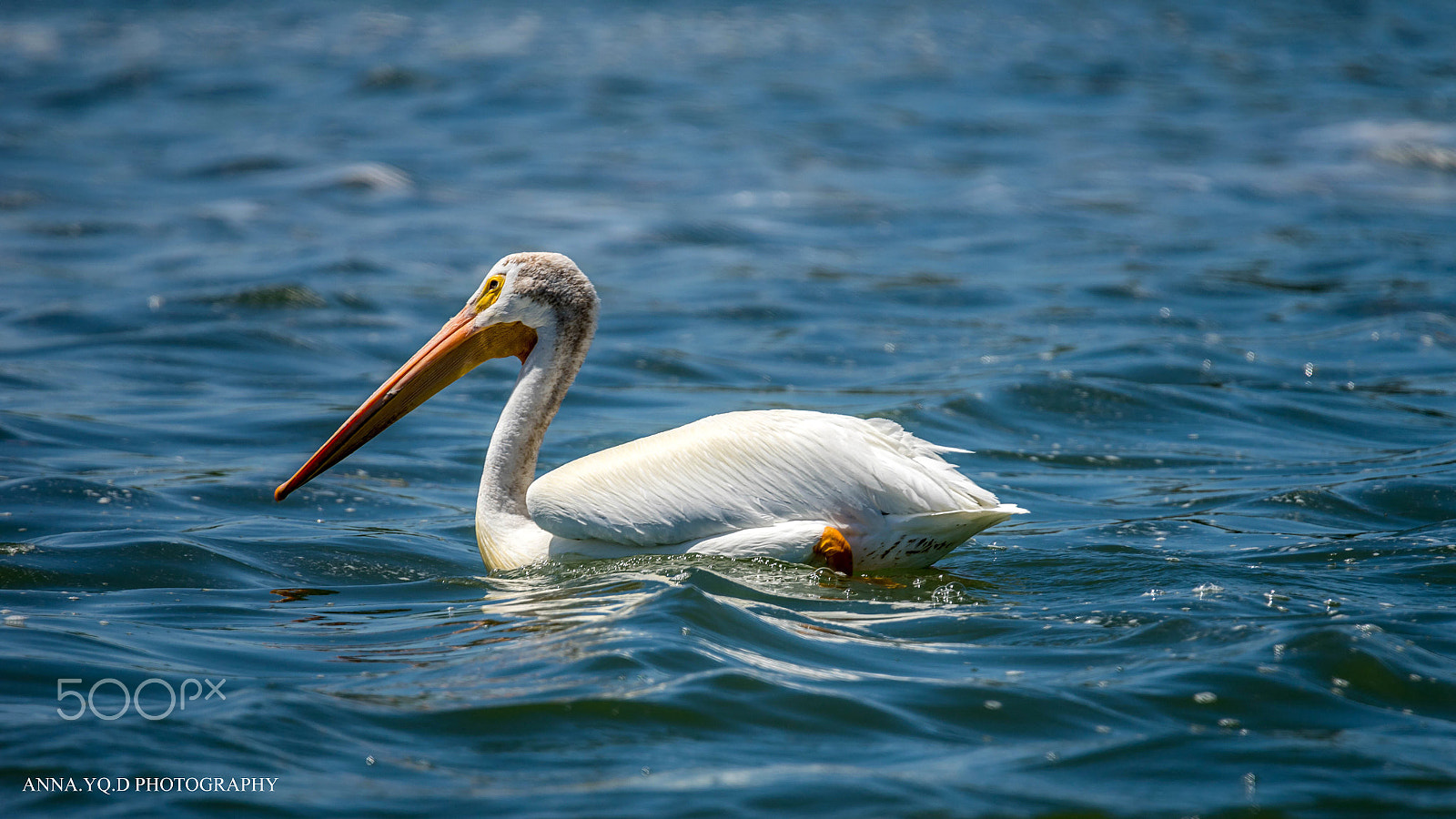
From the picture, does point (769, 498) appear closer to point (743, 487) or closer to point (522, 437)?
point (743, 487)

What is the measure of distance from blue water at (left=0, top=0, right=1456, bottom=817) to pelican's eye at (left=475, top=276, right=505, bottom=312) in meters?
0.84

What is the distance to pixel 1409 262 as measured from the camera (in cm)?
952

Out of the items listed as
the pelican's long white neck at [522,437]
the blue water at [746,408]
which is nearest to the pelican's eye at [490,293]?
the pelican's long white neck at [522,437]

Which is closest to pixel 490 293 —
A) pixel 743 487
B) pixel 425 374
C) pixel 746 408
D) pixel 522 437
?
pixel 425 374

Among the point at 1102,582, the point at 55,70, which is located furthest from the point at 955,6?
the point at 1102,582

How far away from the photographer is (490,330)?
439 cm

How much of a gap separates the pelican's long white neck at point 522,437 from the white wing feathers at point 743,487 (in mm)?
329

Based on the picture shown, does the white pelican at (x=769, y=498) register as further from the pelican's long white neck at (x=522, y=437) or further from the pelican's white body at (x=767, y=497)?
the pelican's long white neck at (x=522, y=437)

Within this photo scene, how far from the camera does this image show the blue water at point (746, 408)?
9.27ft

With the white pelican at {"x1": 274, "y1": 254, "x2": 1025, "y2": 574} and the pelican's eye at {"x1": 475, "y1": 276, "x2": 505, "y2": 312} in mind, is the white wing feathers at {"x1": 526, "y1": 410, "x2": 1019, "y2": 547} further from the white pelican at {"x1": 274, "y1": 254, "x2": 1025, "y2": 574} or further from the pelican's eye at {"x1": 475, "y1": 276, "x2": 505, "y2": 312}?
the pelican's eye at {"x1": 475, "y1": 276, "x2": 505, "y2": 312}

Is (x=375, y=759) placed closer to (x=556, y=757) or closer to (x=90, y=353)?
(x=556, y=757)

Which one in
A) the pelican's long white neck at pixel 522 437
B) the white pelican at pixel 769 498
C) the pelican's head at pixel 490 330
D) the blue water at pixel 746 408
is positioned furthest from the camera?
the pelican's head at pixel 490 330

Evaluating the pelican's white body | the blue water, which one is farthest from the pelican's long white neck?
the pelican's white body

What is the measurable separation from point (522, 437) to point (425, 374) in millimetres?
392
